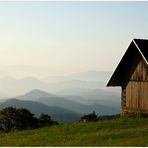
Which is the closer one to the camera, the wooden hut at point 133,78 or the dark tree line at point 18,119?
the wooden hut at point 133,78

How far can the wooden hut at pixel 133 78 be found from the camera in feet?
123

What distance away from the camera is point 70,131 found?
31.4 metres

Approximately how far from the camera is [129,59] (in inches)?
1543

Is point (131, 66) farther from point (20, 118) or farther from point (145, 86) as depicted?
point (20, 118)

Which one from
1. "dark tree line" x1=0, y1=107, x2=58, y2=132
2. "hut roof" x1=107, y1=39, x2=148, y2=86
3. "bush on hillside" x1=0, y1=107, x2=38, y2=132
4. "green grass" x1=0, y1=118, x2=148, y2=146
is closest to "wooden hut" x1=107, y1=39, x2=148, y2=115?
"hut roof" x1=107, y1=39, x2=148, y2=86

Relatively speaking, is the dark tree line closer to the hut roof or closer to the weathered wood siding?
the hut roof

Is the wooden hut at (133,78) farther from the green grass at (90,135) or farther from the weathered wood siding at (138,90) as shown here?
the green grass at (90,135)

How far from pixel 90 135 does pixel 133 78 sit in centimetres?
1198

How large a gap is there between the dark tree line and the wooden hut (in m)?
24.6

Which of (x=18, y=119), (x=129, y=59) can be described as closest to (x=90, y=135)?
(x=129, y=59)

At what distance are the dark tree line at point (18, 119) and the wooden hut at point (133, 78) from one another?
80.8ft

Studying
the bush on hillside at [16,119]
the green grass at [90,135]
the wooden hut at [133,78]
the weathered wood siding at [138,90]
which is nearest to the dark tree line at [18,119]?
the bush on hillside at [16,119]

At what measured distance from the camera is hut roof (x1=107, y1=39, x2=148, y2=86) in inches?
1453

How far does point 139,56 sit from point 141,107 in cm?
372
